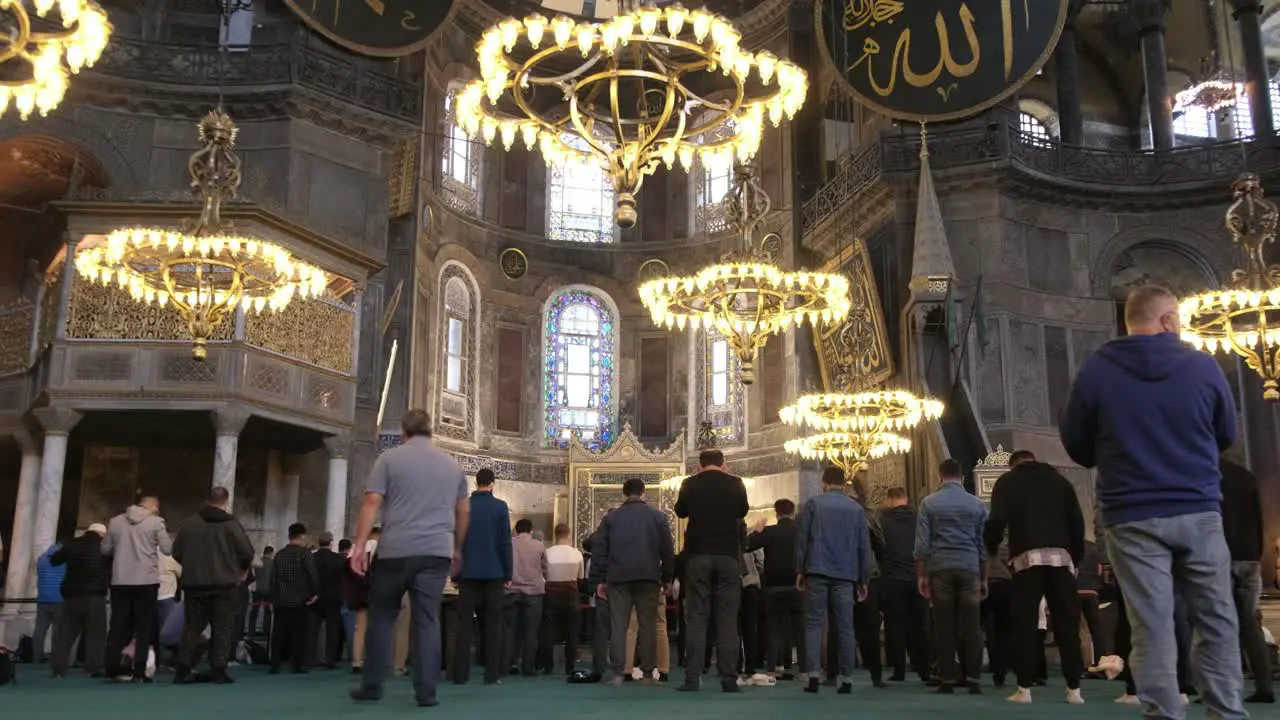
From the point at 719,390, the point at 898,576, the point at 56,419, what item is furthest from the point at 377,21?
the point at 898,576

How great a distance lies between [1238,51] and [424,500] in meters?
20.0

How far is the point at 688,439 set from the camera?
20531 mm

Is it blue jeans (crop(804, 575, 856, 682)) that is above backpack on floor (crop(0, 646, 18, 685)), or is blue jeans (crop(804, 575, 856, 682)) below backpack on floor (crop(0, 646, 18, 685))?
above

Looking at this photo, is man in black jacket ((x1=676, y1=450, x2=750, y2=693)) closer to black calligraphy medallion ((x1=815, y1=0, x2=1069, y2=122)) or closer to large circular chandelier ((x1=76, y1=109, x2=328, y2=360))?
large circular chandelier ((x1=76, y1=109, x2=328, y2=360))

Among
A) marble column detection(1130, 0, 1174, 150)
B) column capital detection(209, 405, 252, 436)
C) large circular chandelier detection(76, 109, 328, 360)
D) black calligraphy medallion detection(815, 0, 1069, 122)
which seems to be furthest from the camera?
marble column detection(1130, 0, 1174, 150)

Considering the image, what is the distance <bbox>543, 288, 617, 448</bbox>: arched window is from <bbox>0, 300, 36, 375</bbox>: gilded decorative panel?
9.50 metres

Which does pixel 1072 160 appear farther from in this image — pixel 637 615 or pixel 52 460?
pixel 52 460

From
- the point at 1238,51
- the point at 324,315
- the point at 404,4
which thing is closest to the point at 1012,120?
the point at 1238,51

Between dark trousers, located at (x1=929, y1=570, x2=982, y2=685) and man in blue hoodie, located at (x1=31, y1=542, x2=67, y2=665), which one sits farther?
man in blue hoodie, located at (x1=31, y1=542, x2=67, y2=665)

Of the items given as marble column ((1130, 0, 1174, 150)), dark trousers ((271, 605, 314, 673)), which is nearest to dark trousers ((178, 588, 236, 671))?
dark trousers ((271, 605, 314, 673))

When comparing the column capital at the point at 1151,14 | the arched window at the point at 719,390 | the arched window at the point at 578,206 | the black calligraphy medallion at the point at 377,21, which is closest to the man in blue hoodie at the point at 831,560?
the black calligraphy medallion at the point at 377,21

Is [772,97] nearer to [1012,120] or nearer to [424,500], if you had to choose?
[424,500]

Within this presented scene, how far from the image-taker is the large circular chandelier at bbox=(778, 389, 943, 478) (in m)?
14.0

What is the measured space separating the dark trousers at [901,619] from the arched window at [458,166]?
44.0 ft
